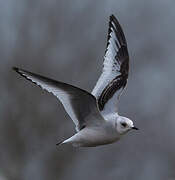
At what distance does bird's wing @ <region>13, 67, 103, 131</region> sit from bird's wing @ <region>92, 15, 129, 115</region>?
0.42 feet

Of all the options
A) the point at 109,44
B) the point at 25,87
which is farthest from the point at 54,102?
the point at 109,44

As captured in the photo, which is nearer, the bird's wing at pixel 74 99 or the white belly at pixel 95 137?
the bird's wing at pixel 74 99

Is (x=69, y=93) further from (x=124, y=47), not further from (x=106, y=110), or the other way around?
(x=124, y=47)

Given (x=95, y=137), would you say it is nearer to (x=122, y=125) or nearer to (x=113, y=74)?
(x=122, y=125)

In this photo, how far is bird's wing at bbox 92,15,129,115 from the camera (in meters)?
3.36

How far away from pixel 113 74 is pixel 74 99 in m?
0.58

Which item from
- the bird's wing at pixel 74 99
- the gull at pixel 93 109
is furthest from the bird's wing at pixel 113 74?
the bird's wing at pixel 74 99

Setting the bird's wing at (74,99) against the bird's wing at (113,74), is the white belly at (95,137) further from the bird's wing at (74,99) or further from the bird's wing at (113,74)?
the bird's wing at (113,74)

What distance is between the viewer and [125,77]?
141 inches

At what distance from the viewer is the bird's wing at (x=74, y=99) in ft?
9.69

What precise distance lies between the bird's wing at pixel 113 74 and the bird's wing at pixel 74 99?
0.13 m

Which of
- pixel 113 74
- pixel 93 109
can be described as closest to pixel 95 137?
pixel 93 109

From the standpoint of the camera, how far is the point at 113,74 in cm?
363

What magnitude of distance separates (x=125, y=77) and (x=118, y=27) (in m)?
0.36
